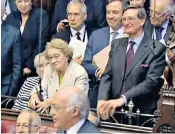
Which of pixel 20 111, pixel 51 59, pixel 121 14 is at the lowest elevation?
pixel 20 111

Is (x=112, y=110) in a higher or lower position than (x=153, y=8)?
lower

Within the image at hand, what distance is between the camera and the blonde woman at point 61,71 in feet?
16.4

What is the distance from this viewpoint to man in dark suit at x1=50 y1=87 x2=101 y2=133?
4.04m

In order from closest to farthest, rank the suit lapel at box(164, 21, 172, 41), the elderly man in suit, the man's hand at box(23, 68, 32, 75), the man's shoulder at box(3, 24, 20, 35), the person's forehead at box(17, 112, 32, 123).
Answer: the suit lapel at box(164, 21, 172, 41) < the person's forehead at box(17, 112, 32, 123) < the elderly man in suit < the man's hand at box(23, 68, 32, 75) < the man's shoulder at box(3, 24, 20, 35)

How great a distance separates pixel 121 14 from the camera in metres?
4.82

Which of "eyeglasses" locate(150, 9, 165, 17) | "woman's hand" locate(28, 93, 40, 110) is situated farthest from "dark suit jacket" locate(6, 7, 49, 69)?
"eyeglasses" locate(150, 9, 165, 17)

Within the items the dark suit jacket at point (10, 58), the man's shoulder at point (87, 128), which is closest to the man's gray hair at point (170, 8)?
the man's shoulder at point (87, 128)

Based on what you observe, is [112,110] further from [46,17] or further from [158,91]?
[46,17]

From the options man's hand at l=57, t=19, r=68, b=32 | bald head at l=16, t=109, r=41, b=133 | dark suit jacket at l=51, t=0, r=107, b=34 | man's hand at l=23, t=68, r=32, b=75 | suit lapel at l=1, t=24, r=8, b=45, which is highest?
dark suit jacket at l=51, t=0, r=107, b=34

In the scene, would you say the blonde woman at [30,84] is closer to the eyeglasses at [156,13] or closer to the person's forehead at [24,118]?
the person's forehead at [24,118]

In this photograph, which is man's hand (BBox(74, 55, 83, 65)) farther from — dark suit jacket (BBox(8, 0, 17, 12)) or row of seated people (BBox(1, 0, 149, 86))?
dark suit jacket (BBox(8, 0, 17, 12))

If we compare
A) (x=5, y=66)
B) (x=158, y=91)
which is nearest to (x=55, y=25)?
(x=5, y=66)

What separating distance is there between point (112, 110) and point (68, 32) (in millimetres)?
672

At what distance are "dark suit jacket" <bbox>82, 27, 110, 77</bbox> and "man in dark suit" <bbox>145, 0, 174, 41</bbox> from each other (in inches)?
13.4
